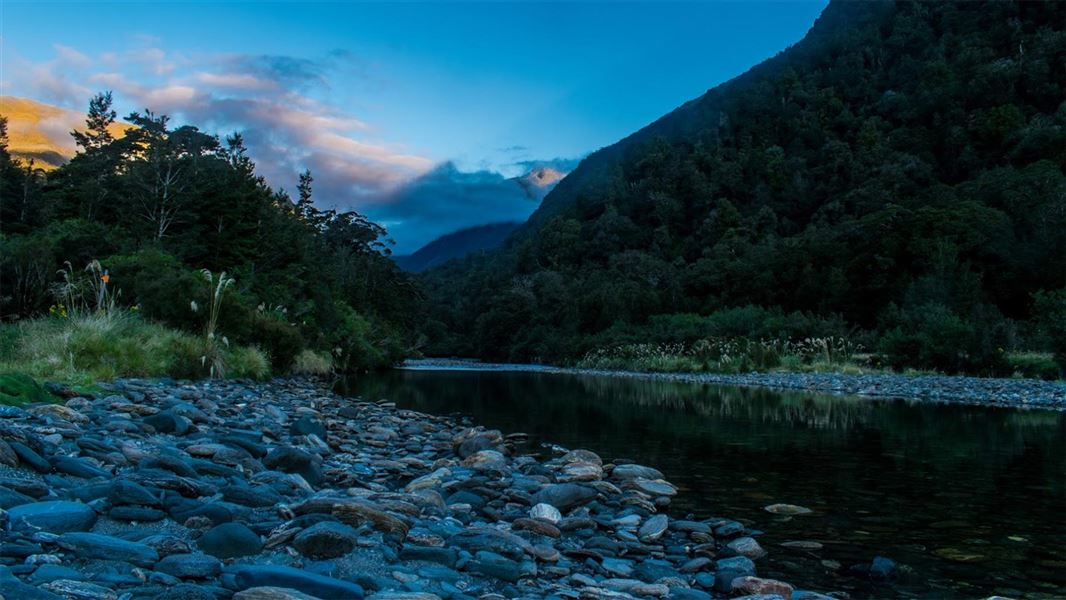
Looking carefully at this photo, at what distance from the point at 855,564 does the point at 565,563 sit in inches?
81.7

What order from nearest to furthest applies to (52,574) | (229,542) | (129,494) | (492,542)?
(52,574)
(229,542)
(129,494)
(492,542)

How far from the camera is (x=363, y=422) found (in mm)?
10547

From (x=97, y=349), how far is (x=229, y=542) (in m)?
9.37

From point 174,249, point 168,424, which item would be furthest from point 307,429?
point 174,249

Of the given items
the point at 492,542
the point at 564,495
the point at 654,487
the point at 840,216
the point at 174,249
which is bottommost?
the point at 654,487

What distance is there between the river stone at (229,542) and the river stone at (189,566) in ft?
1.06

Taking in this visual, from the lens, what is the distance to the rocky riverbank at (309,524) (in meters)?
2.80

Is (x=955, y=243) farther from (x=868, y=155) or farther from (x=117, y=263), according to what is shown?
(x=117, y=263)

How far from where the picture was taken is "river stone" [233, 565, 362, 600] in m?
2.77

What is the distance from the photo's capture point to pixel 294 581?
9.21ft

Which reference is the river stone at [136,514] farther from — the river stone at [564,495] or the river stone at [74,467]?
the river stone at [564,495]

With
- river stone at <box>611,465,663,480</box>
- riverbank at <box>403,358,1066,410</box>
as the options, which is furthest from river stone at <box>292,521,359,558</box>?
riverbank at <box>403,358,1066,410</box>

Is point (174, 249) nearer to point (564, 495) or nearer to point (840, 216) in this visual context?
point (564, 495)

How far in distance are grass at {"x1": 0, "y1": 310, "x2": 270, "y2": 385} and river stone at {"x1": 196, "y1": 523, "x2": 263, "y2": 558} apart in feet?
18.6
